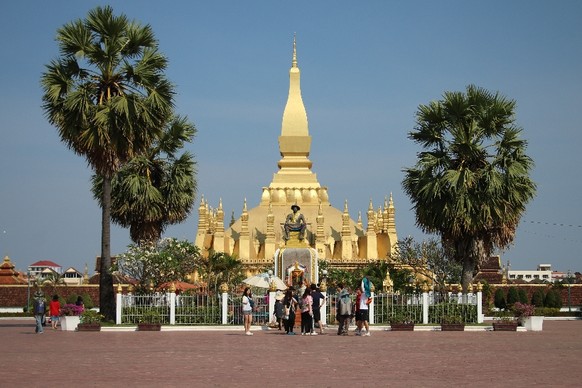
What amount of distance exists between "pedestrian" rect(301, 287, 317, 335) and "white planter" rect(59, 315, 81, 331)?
727 centimetres

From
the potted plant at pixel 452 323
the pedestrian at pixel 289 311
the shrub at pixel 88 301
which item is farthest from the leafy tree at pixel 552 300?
the pedestrian at pixel 289 311

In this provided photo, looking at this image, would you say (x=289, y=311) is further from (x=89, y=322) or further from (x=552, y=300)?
(x=552, y=300)

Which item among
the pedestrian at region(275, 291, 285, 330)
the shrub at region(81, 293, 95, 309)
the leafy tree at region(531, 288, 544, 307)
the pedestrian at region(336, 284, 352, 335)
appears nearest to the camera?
the pedestrian at region(336, 284, 352, 335)

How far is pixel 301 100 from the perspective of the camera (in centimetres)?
6944

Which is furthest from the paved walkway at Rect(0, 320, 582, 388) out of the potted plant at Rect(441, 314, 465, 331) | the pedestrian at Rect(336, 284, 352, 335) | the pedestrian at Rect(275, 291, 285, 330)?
the potted plant at Rect(441, 314, 465, 331)

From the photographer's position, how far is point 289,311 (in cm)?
3056

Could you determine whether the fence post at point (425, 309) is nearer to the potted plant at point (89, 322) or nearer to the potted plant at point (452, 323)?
the potted plant at point (452, 323)

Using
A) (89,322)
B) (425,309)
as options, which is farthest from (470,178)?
(89,322)

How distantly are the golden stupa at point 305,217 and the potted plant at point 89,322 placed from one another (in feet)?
86.8

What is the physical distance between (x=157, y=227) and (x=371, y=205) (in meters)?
24.0

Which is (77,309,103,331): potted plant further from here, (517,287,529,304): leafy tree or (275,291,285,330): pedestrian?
(517,287,529,304): leafy tree

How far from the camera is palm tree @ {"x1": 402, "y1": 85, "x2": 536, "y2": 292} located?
37.8 m

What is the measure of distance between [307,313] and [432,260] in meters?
16.3

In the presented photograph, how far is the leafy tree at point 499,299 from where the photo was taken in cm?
5859
